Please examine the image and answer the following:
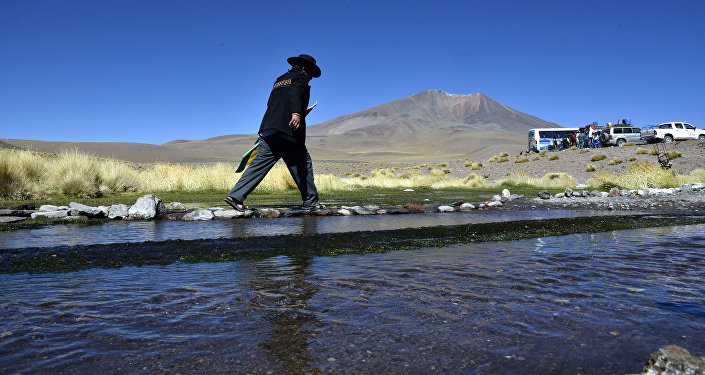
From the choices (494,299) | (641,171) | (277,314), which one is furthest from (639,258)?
(641,171)

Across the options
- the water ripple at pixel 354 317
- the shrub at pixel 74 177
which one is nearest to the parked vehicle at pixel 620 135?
the shrub at pixel 74 177

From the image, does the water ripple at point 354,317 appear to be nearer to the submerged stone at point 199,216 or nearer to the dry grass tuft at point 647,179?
the submerged stone at point 199,216

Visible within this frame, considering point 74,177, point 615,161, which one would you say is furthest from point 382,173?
point 74,177

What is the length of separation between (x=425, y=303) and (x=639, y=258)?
97.6 inches

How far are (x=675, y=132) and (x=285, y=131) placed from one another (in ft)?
141

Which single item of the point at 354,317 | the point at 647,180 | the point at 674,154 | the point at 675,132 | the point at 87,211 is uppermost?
the point at 675,132

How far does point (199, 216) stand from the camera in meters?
8.09

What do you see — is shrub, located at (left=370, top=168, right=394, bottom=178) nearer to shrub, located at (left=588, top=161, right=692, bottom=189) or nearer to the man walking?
shrub, located at (left=588, top=161, right=692, bottom=189)

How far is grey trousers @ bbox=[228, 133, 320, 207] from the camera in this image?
8.58 m

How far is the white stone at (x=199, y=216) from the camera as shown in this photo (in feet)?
26.3

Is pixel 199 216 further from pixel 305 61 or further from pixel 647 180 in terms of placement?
pixel 647 180

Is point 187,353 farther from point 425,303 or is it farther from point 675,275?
point 675,275

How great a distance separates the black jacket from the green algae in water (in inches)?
122

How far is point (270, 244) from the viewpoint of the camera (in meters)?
5.08
